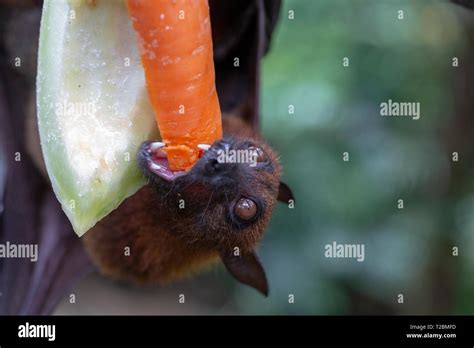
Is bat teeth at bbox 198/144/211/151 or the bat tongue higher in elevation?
bat teeth at bbox 198/144/211/151

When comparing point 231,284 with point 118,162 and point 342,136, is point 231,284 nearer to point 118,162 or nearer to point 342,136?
point 342,136

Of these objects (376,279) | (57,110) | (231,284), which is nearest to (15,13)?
(57,110)

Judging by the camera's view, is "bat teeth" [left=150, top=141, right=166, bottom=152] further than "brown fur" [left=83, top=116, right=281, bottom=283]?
No
